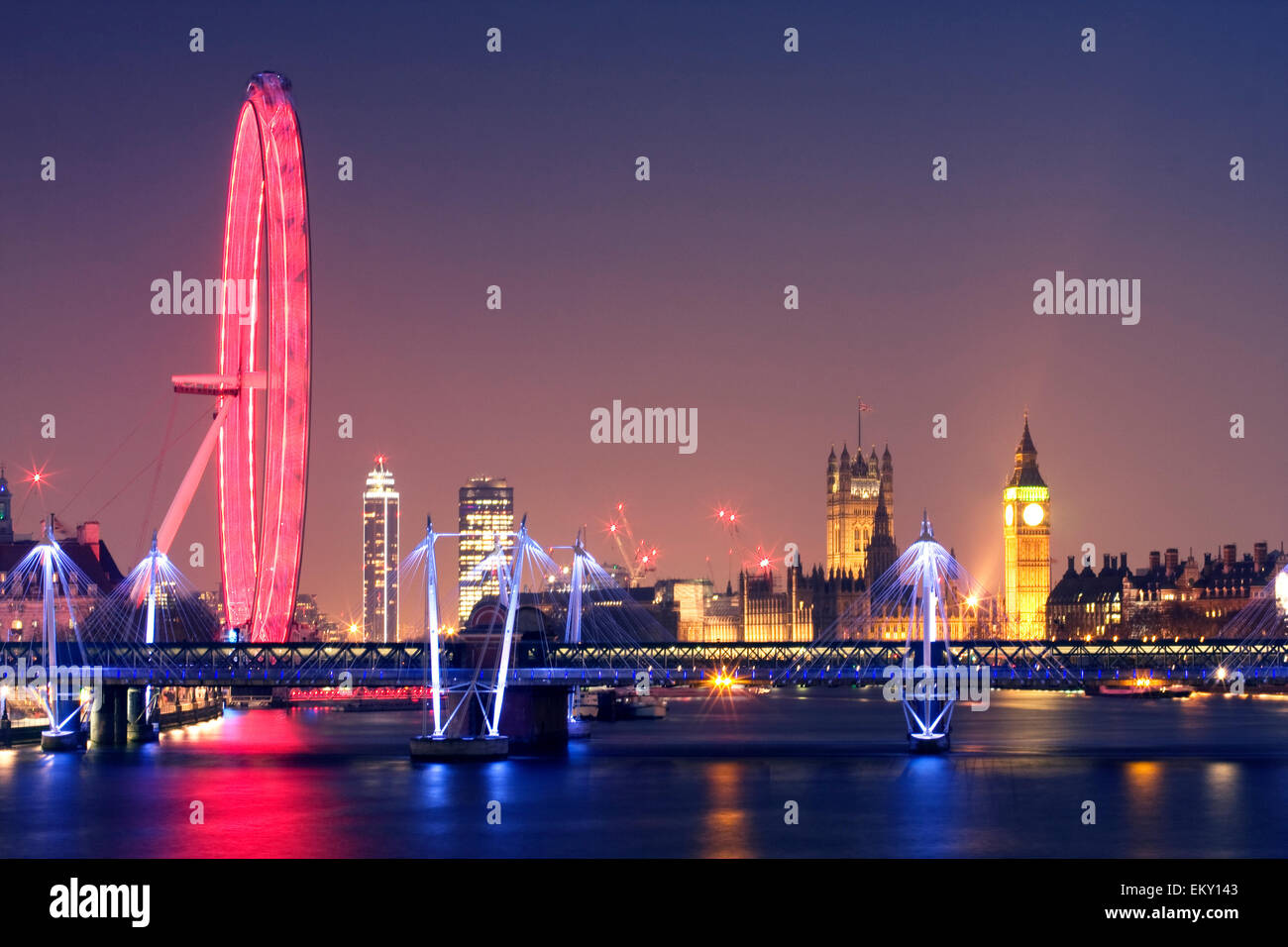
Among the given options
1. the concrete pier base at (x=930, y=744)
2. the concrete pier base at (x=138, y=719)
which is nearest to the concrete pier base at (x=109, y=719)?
the concrete pier base at (x=138, y=719)

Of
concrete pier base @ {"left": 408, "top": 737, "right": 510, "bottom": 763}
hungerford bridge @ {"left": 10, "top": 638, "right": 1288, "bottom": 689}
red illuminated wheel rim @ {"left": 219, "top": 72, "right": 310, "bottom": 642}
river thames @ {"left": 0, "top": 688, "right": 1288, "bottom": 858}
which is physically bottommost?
river thames @ {"left": 0, "top": 688, "right": 1288, "bottom": 858}

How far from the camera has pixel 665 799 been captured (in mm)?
68500

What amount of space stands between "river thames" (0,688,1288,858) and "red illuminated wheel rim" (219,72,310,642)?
698 centimetres

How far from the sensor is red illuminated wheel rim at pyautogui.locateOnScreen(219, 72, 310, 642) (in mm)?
72062

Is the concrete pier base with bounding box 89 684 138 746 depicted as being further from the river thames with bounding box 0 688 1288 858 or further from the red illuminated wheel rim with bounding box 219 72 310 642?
the red illuminated wheel rim with bounding box 219 72 310 642

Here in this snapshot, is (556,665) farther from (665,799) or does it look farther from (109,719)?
(665,799)

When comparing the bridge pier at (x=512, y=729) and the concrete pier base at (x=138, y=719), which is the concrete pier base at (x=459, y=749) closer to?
the bridge pier at (x=512, y=729)

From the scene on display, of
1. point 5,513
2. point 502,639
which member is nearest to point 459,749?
point 502,639

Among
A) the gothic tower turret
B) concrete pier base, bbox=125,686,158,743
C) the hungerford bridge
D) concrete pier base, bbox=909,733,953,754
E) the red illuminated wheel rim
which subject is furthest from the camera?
the gothic tower turret

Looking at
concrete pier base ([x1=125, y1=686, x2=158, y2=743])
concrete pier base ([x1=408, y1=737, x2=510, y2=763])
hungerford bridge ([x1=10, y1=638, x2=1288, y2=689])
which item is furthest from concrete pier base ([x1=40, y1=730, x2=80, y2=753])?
concrete pier base ([x1=408, y1=737, x2=510, y2=763])

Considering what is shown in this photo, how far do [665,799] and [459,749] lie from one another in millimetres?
16057
